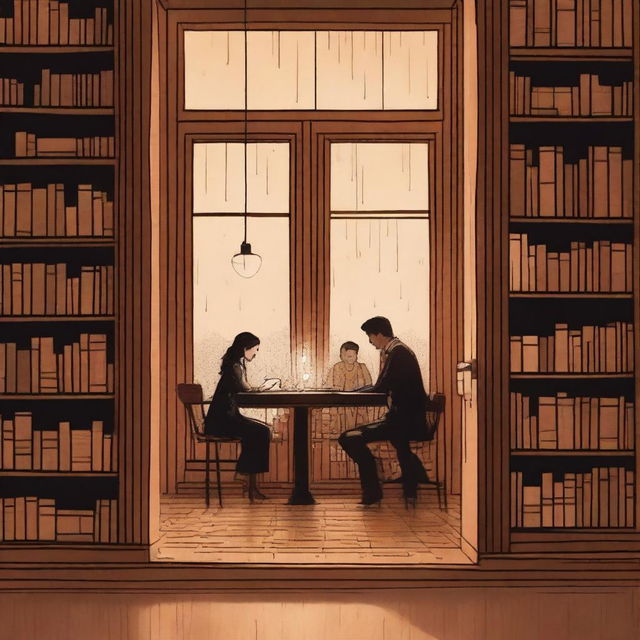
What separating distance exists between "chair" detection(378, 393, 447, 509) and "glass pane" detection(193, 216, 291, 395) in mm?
1268

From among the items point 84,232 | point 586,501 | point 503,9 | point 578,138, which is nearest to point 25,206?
point 84,232

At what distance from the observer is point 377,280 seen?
23.6 ft

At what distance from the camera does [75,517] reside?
4535mm

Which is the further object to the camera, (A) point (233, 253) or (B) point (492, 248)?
(A) point (233, 253)

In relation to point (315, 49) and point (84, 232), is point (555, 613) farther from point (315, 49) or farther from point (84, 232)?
point (315, 49)

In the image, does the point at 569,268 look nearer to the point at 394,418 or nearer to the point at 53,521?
the point at 394,418

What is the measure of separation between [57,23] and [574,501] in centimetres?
380

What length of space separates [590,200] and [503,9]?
1.12m

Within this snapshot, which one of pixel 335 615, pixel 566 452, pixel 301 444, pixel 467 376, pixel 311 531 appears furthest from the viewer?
pixel 301 444

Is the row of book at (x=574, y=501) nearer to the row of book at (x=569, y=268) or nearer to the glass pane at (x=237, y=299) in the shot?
the row of book at (x=569, y=268)

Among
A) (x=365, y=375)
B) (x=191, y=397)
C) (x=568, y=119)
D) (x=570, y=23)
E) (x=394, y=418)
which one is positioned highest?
(x=570, y=23)

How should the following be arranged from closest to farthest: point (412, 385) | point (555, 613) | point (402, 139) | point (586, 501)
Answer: point (555, 613) → point (586, 501) → point (412, 385) → point (402, 139)

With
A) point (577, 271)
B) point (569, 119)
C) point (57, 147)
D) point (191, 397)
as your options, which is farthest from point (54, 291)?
point (569, 119)

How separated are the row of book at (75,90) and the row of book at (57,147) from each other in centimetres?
19
